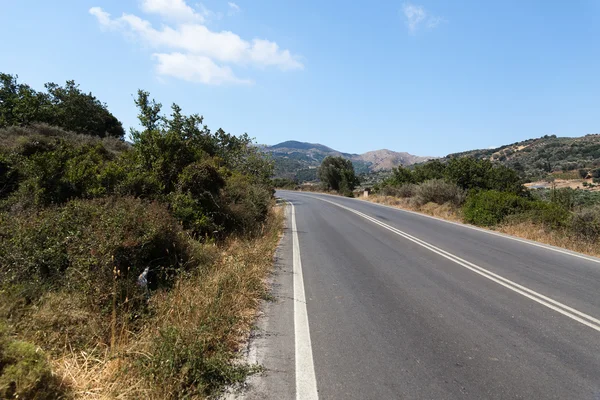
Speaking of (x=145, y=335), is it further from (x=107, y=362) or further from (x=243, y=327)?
(x=243, y=327)

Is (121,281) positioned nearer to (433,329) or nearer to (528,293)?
(433,329)

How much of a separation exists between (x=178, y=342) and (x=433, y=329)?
10.1 feet

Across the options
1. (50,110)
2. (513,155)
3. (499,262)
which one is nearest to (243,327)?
(499,262)

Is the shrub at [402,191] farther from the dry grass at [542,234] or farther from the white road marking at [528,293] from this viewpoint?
the white road marking at [528,293]

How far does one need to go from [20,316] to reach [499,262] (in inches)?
345

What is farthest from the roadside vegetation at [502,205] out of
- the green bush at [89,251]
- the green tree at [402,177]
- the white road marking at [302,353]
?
the green bush at [89,251]

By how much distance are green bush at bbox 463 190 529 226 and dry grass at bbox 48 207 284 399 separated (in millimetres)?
12430

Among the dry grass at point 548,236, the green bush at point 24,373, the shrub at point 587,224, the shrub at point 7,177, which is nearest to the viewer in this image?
the green bush at point 24,373

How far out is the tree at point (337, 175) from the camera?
51.4 m

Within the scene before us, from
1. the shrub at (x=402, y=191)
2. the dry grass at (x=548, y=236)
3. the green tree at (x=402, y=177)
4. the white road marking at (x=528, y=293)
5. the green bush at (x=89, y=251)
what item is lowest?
the white road marking at (x=528, y=293)

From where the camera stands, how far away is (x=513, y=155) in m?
71.0

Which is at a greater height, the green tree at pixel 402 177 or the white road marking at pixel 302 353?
the green tree at pixel 402 177

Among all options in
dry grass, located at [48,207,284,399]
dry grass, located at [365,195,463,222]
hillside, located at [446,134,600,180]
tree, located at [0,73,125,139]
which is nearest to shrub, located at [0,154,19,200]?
dry grass, located at [48,207,284,399]

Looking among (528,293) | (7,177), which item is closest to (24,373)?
(528,293)
